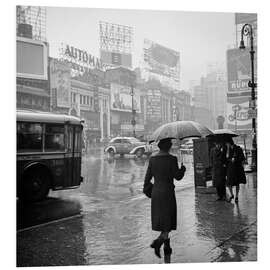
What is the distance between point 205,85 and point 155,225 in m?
3.77

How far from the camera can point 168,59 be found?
25.1 feet

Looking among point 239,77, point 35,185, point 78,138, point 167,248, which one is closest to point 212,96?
point 239,77

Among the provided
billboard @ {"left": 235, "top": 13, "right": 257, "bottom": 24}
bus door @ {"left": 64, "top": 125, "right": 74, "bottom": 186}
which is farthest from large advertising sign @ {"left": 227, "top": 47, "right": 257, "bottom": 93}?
bus door @ {"left": 64, "top": 125, "right": 74, "bottom": 186}

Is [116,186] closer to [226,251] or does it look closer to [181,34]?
[181,34]

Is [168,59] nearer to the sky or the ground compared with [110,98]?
nearer to the sky

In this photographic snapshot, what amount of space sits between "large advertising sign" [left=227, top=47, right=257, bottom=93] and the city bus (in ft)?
12.0

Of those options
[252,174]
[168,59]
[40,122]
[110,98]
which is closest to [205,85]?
[168,59]

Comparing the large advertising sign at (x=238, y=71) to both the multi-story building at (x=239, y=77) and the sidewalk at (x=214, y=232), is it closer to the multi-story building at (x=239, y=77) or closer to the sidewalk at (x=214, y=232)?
the multi-story building at (x=239, y=77)

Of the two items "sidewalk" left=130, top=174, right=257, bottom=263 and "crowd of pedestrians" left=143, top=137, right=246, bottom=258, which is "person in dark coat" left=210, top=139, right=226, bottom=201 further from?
"crowd of pedestrians" left=143, top=137, right=246, bottom=258

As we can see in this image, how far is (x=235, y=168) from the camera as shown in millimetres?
8773

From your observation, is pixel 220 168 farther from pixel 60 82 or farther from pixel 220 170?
pixel 60 82

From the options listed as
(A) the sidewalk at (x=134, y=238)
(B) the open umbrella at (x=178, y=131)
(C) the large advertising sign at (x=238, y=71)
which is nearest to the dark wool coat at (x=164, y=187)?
(A) the sidewalk at (x=134, y=238)

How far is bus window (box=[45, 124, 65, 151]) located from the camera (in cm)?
879

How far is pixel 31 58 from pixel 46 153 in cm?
281
